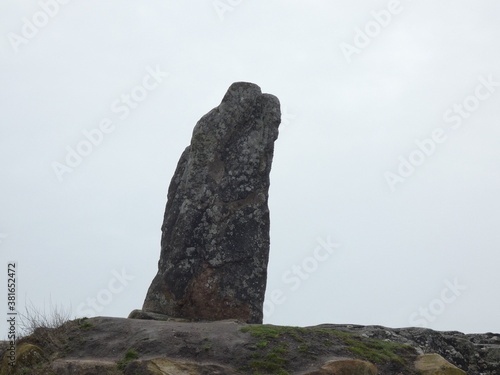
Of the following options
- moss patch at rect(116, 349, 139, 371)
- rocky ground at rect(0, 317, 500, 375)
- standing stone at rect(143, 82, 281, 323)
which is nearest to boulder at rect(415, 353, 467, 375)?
rocky ground at rect(0, 317, 500, 375)

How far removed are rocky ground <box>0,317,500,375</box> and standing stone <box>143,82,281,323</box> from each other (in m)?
1.30

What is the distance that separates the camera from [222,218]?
→ 15273mm

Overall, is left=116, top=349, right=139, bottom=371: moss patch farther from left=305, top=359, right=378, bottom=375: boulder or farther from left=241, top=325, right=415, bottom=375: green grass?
left=305, top=359, right=378, bottom=375: boulder

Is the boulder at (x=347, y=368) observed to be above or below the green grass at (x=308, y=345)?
below

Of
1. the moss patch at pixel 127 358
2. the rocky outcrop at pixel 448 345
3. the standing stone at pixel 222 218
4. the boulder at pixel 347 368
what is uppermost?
the standing stone at pixel 222 218

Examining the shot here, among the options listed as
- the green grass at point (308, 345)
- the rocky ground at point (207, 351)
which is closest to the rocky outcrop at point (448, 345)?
the rocky ground at point (207, 351)

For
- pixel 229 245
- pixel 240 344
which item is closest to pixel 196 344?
pixel 240 344

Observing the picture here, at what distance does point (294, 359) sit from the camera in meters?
12.0

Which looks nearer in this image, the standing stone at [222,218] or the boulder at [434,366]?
the boulder at [434,366]

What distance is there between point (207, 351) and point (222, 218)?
4.02 meters

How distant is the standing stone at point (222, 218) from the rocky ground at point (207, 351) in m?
1.30

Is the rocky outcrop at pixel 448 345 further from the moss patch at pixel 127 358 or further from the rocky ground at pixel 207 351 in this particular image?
the moss patch at pixel 127 358

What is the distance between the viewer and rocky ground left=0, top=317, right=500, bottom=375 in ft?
38.2

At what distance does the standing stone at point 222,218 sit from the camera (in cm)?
1480
